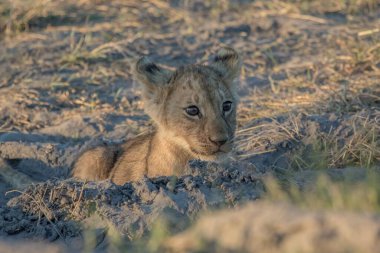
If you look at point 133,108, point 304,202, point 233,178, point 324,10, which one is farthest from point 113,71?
point 304,202

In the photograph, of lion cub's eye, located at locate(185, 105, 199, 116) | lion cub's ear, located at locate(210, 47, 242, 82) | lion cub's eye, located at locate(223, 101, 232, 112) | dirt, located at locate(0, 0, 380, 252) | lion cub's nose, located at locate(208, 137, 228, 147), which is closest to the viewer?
dirt, located at locate(0, 0, 380, 252)

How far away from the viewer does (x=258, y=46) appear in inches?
409

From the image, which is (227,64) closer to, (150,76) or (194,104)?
(150,76)

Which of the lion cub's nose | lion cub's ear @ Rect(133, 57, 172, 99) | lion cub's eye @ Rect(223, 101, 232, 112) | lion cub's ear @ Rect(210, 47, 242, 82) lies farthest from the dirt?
lion cub's ear @ Rect(133, 57, 172, 99)

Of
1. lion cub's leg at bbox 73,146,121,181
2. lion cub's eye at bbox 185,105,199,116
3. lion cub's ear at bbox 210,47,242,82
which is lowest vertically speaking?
lion cub's leg at bbox 73,146,121,181

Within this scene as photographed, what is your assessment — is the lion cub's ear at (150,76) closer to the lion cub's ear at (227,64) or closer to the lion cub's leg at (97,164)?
the lion cub's ear at (227,64)

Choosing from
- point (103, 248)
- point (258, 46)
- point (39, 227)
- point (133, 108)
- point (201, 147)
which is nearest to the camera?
point (103, 248)

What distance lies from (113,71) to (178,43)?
120cm

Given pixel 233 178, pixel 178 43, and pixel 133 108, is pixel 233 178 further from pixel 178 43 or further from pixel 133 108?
pixel 178 43

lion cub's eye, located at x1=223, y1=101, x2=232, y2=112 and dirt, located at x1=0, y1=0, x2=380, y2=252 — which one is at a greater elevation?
lion cub's eye, located at x1=223, y1=101, x2=232, y2=112

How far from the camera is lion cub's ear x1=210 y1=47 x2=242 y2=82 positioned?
649cm

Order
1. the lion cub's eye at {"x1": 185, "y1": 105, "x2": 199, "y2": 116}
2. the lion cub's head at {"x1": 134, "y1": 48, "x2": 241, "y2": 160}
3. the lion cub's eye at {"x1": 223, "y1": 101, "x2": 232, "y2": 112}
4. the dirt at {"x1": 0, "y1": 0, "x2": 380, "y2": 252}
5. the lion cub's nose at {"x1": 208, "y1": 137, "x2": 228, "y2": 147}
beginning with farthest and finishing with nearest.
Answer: the lion cub's eye at {"x1": 223, "y1": 101, "x2": 232, "y2": 112}
the lion cub's eye at {"x1": 185, "y1": 105, "x2": 199, "y2": 116}
the lion cub's head at {"x1": 134, "y1": 48, "x2": 241, "y2": 160}
the lion cub's nose at {"x1": 208, "y1": 137, "x2": 228, "y2": 147}
the dirt at {"x1": 0, "y1": 0, "x2": 380, "y2": 252}

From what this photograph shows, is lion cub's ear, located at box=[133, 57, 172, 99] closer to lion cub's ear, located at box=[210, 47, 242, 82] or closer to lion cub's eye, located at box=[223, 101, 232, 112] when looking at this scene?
lion cub's ear, located at box=[210, 47, 242, 82]

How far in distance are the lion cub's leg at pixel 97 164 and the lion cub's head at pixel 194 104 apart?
79 cm
